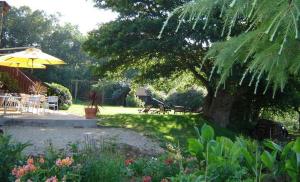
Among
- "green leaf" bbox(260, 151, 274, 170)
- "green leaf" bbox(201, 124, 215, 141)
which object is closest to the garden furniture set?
"green leaf" bbox(201, 124, 215, 141)

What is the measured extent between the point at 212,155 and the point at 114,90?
4294cm

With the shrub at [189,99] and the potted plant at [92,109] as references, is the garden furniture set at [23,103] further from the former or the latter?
the shrub at [189,99]

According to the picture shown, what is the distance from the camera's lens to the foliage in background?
891 inches

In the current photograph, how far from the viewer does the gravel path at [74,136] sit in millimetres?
11678

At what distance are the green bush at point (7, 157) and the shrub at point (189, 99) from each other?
29.6m

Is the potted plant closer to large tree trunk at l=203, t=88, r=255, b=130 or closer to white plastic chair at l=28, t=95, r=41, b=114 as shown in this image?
white plastic chair at l=28, t=95, r=41, b=114

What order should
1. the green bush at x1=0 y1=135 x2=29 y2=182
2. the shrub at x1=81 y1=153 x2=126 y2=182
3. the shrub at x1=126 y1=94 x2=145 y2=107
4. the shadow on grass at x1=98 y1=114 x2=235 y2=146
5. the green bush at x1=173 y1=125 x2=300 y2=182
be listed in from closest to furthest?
the green bush at x1=173 y1=125 x2=300 y2=182, the shrub at x1=81 y1=153 x2=126 y2=182, the green bush at x1=0 y1=135 x2=29 y2=182, the shadow on grass at x1=98 y1=114 x2=235 y2=146, the shrub at x1=126 y1=94 x2=145 y2=107

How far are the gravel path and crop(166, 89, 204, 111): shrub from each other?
67.8 feet

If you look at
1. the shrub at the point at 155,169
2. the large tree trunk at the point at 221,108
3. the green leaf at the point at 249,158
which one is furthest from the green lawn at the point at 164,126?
the green leaf at the point at 249,158

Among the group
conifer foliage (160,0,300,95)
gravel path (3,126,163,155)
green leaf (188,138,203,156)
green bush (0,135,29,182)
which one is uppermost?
conifer foliage (160,0,300,95)

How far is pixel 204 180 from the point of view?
12.5ft

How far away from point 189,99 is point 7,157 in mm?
32291

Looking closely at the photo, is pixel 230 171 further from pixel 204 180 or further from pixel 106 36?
pixel 106 36

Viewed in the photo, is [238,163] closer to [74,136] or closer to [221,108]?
[74,136]
